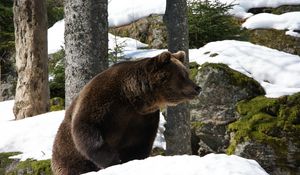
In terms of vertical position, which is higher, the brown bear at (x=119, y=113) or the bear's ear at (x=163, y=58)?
the bear's ear at (x=163, y=58)

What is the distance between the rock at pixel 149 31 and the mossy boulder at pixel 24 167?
5.43m

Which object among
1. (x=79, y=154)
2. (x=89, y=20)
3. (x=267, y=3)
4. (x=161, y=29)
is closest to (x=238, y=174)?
(x=79, y=154)

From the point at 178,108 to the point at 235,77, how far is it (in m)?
1.25

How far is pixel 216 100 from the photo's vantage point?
7812mm

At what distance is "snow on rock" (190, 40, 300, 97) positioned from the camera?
828cm

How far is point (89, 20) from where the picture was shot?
6.18m

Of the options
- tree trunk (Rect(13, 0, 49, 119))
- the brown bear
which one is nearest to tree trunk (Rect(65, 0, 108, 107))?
the brown bear

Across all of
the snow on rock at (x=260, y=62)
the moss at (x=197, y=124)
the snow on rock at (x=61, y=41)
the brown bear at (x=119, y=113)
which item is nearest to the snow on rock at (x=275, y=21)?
the snow on rock at (x=260, y=62)

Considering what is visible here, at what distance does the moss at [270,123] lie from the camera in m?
7.05

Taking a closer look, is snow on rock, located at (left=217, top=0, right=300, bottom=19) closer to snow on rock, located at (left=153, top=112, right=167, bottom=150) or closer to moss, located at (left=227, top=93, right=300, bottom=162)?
moss, located at (left=227, top=93, right=300, bottom=162)

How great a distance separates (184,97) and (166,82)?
23 cm

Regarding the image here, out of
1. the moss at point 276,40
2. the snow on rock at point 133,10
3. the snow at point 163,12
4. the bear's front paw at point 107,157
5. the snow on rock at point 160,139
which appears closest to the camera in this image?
the bear's front paw at point 107,157

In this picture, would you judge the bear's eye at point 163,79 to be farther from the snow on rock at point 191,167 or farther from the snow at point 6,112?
the snow at point 6,112

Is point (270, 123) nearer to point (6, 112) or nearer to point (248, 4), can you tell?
point (6, 112)
